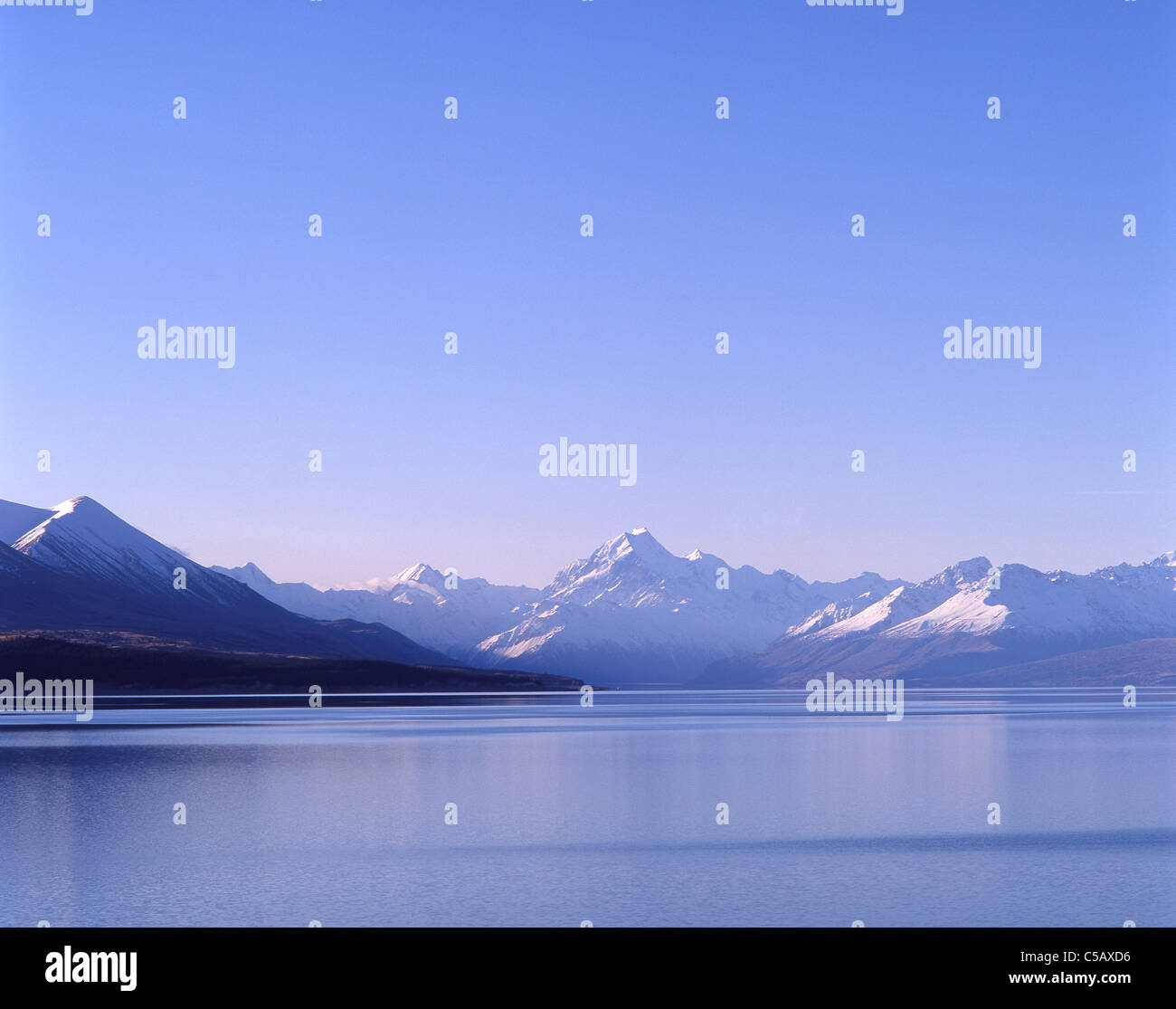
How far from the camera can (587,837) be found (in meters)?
45.4

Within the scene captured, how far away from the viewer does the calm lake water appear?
33.9 meters

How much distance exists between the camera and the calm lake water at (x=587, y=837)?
3388 centimetres
